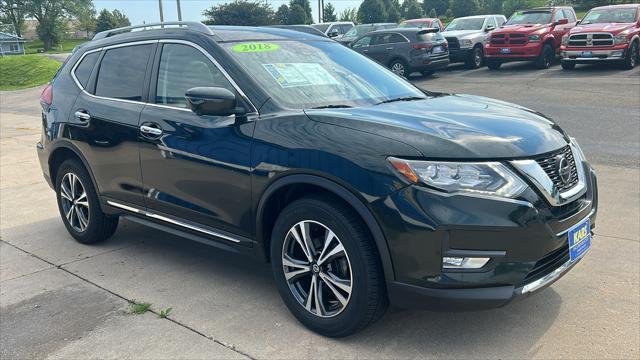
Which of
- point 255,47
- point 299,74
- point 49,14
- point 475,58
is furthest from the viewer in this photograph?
point 49,14

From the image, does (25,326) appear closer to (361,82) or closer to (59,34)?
(361,82)

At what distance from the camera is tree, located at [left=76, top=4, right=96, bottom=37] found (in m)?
91.4

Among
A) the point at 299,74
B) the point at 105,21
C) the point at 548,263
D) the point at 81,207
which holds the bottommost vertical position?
the point at 81,207

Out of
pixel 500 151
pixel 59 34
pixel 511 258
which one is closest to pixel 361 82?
pixel 500 151

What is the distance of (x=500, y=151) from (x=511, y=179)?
6.3 inches

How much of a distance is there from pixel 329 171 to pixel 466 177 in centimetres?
72

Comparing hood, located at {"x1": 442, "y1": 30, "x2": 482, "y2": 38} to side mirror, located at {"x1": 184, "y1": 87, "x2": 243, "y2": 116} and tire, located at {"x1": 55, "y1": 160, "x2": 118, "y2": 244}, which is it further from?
side mirror, located at {"x1": 184, "y1": 87, "x2": 243, "y2": 116}

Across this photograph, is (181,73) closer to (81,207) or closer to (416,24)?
(81,207)

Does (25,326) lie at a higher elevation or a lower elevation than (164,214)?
lower

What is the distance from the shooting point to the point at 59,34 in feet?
288

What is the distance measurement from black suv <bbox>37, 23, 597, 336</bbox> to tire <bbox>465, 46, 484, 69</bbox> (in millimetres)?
16621

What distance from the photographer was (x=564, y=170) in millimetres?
3209

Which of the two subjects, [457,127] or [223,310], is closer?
[457,127]

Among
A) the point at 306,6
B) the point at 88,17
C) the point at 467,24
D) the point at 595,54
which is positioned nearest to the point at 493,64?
the point at 467,24
